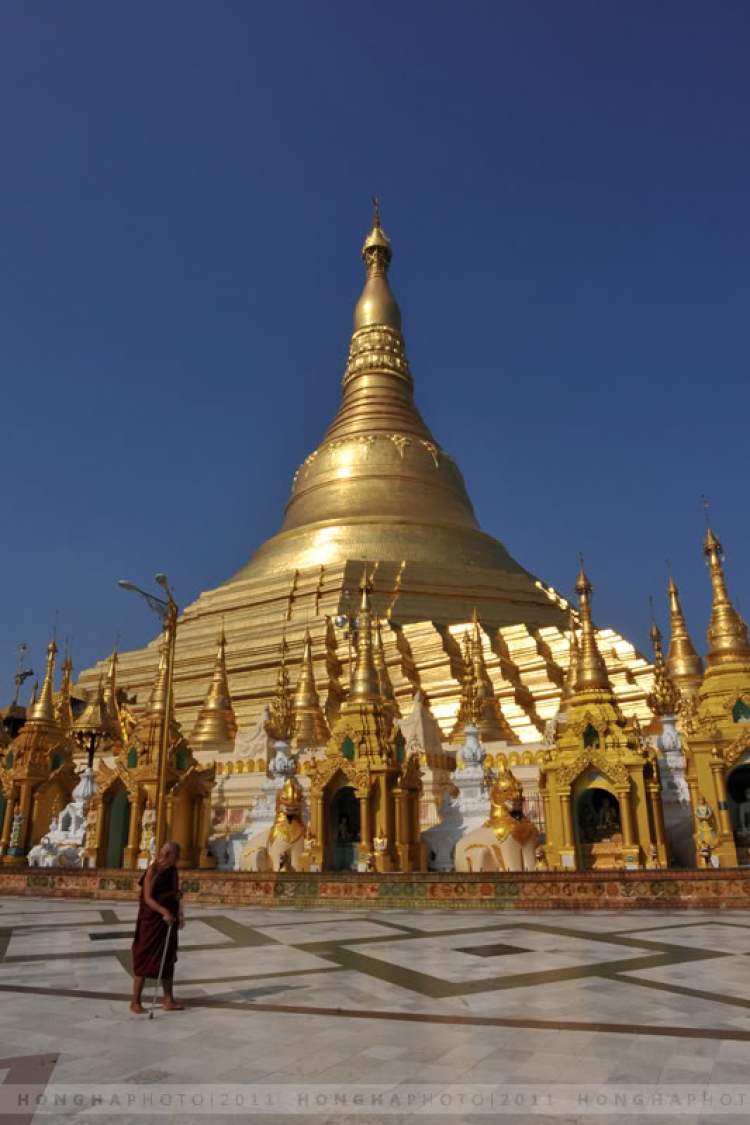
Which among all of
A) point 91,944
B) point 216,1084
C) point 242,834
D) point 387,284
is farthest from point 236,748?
point 387,284

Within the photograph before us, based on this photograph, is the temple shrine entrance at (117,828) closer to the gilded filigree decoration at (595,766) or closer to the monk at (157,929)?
the gilded filigree decoration at (595,766)

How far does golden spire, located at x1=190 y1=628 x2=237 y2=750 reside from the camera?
95.2 ft

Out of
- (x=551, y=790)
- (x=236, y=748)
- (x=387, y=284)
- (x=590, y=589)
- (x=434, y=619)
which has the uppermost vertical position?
(x=387, y=284)

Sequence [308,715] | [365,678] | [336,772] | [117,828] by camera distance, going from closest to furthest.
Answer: [336,772] < [365,678] < [117,828] < [308,715]

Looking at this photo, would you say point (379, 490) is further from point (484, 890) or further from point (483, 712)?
point (484, 890)

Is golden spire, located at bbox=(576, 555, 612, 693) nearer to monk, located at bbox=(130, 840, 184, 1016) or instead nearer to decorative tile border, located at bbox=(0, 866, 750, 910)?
decorative tile border, located at bbox=(0, 866, 750, 910)

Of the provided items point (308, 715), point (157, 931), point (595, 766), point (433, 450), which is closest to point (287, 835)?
point (595, 766)

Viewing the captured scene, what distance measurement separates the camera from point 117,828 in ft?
69.9

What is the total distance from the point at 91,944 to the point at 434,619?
91.0ft

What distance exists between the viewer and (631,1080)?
3.78m

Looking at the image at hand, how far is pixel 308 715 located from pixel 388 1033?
75.8ft

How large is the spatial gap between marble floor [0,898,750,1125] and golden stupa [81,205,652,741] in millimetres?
20762

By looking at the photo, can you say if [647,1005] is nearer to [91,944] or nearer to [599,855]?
[91,944]

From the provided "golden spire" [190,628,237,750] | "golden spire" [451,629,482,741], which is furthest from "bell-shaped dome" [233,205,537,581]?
"golden spire" [451,629,482,741]
